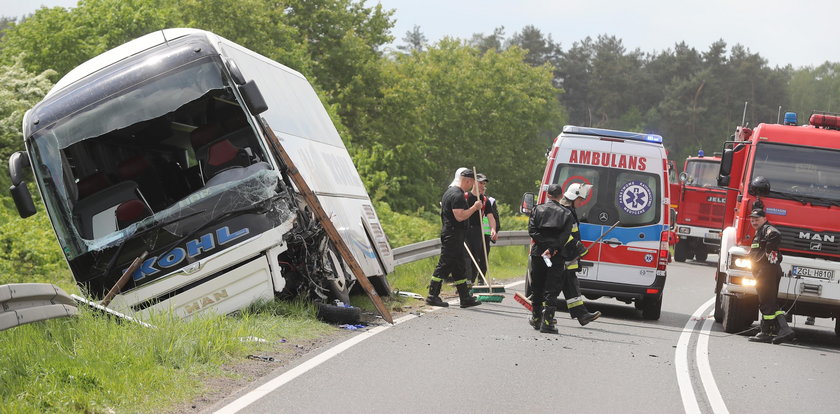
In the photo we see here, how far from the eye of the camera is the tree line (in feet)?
119

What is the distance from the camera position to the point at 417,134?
50688mm

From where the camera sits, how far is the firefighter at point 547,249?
40.3ft

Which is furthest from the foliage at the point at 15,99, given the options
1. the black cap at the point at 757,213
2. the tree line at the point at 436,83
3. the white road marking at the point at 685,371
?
Answer: the black cap at the point at 757,213

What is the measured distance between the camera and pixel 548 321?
12125 mm

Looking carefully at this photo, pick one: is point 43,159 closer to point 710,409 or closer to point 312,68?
point 710,409

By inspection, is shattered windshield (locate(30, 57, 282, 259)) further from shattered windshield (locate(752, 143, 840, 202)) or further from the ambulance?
shattered windshield (locate(752, 143, 840, 202))

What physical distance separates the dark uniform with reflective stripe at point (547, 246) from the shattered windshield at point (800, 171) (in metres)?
2.85

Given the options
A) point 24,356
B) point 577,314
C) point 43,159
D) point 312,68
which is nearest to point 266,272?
point 43,159

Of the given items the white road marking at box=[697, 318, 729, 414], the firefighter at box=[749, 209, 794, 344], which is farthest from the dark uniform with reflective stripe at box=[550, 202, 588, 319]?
the firefighter at box=[749, 209, 794, 344]

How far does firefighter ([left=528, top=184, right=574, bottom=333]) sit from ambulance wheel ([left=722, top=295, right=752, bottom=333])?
2.56 metres

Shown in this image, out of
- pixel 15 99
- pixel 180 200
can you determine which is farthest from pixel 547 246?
pixel 15 99

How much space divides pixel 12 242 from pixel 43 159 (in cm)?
737

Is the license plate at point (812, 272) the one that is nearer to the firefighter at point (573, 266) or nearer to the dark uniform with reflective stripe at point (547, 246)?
the firefighter at point (573, 266)

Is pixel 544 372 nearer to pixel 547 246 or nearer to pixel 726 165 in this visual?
pixel 547 246
